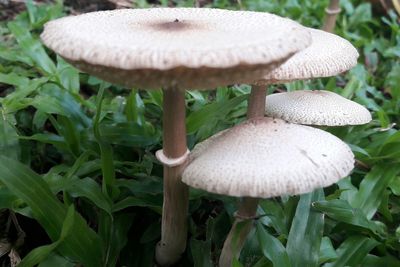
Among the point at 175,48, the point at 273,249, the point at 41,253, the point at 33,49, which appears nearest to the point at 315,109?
the point at 273,249

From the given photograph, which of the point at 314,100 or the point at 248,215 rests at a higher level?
the point at 314,100

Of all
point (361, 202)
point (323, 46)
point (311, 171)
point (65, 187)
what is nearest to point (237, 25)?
point (311, 171)

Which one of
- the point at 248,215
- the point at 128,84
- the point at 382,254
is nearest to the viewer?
the point at 128,84

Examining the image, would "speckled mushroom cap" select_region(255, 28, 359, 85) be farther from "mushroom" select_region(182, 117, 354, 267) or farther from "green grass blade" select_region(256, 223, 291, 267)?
"green grass blade" select_region(256, 223, 291, 267)

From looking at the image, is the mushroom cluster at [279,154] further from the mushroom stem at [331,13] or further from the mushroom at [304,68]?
the mushroom stem at [331,13]

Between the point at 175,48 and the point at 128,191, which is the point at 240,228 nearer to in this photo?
the point at 128,191

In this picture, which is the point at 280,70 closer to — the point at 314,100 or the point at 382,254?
the point at 314,100
